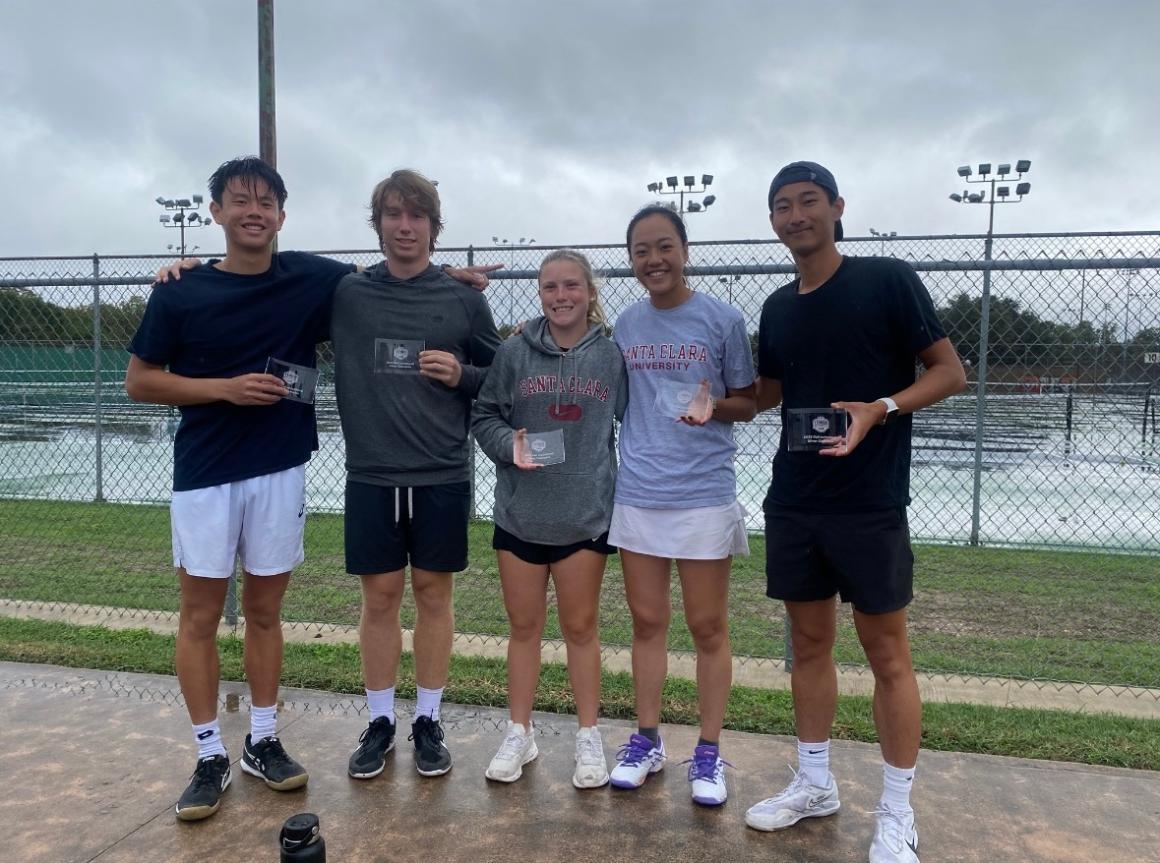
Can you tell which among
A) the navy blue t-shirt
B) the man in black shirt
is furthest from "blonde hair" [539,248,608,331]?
the navy blue t-shirt

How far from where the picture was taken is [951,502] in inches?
411

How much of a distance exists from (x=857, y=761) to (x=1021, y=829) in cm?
62

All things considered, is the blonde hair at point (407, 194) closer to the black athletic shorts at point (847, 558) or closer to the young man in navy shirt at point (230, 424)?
the young man in navy shirt at point (230, 424)

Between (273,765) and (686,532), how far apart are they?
1712 mm

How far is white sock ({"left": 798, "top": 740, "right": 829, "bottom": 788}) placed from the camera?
2936 mm

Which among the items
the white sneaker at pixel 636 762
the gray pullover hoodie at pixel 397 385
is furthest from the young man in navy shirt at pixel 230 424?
the white sneaker at pixel 636 762

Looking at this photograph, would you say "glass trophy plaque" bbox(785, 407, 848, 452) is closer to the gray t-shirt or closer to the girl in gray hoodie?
the gray t-shirt

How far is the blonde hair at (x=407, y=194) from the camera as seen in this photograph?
3133 millimetres

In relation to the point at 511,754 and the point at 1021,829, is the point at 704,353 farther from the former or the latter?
the point at 1021,829

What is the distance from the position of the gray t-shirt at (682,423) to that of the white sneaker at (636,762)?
91cm

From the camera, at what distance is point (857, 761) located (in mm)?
3316

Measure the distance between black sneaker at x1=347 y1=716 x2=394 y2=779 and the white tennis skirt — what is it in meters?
1.21

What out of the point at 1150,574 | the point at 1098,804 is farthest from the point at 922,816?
the point at 1150,574

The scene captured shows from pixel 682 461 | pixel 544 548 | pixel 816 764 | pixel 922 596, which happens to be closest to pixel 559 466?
pixel 544 548
